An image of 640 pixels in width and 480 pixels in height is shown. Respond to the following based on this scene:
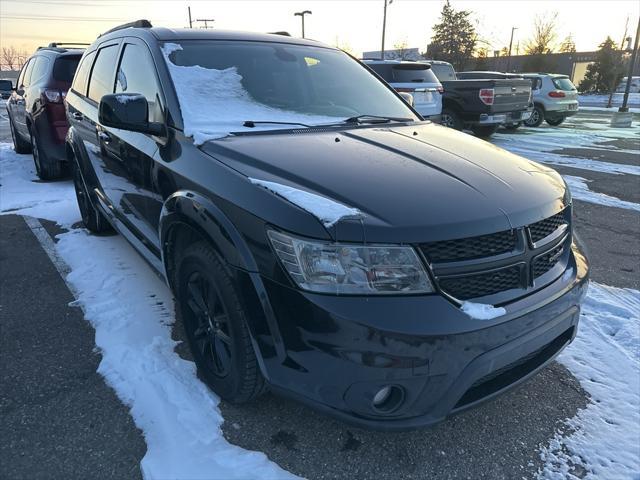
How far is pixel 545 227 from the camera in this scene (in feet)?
7.13

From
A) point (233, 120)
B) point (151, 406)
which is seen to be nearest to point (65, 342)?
point (151, 406)

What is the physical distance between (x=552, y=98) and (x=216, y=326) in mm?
16335

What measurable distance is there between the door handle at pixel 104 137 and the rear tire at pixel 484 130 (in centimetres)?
972

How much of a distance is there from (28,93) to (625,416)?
8.18 meters

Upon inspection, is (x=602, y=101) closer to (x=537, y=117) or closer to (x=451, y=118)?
(x=537, y=117)

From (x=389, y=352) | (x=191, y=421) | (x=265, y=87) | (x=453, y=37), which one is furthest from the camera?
(x=453, y=37)

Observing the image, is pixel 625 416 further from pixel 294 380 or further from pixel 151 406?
pixel 151 406

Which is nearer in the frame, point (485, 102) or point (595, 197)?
point (595, 197)

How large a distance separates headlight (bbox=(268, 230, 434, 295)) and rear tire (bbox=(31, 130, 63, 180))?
6315 mm

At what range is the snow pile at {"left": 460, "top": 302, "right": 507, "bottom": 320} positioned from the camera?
1.83 meters

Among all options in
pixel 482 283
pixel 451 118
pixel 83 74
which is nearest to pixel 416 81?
pixel 451 118

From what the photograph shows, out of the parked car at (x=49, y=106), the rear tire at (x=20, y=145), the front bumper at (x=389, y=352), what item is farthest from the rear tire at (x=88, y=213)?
the rear tire at (x=20, y=145)

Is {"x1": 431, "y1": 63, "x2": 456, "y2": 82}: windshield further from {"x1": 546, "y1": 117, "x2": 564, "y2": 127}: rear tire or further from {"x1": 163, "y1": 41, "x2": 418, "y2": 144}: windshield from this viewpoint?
{"x1": 163, "y1": 41, "x2": 418, "y2": 144}: windshield

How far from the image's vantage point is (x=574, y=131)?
586 inches
